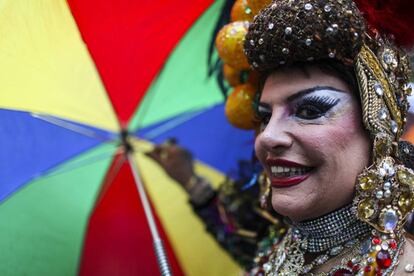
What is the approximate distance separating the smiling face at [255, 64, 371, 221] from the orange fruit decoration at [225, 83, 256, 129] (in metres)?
0.44

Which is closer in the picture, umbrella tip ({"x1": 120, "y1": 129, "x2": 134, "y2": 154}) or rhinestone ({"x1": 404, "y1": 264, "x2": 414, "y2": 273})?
rhinestone ({"x1": 404, "y1": 264, "x2": 414, "y2": 273})

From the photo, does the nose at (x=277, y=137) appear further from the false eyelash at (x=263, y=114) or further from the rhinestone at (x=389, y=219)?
the rhinestone at (x=389, y=219)

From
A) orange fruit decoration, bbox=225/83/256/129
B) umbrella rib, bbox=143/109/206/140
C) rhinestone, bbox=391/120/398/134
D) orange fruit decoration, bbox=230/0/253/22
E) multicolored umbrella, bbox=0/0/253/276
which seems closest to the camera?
rhinestone, bbox=391/120/398/134

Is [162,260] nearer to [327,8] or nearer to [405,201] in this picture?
[405,201]

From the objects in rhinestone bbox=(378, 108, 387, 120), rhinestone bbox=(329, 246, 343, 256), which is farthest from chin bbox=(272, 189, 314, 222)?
rhinestone bbox=(378, 108, 387, 120)

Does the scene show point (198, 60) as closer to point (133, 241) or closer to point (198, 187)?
point (198, 187)

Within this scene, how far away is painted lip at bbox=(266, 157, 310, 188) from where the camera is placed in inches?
79.5

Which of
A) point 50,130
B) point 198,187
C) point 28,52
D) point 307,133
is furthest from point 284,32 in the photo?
point 198,187

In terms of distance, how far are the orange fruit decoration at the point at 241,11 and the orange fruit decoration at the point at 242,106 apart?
0.27 metres

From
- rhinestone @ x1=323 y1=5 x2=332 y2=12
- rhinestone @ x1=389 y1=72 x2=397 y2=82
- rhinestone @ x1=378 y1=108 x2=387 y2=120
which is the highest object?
rhinestone @ x1=323 y1=5 x2=332 y2=12

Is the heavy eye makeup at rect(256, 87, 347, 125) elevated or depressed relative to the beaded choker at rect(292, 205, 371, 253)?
elevated

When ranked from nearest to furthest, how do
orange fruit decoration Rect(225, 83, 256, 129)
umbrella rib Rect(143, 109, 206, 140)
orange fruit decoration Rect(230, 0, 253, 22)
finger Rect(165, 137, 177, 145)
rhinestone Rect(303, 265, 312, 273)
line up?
rhinestone Rect(303, 265, 312, 273), orange fruit decoration Rect(230, 0, 253, 22), orange fruit decoration Rect(225, 83, 256, 129), umbrella rib Rect(143, 109, 206, 140), finger Rect(165, 137, 177, 145)

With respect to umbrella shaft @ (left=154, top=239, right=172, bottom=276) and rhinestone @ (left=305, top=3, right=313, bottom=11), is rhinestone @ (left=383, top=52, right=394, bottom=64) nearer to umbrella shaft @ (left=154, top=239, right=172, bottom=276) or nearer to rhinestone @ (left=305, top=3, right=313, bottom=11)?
rhinestone @ (left=305, top=3, right=313, bottom=11)

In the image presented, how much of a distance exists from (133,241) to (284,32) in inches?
57.9
